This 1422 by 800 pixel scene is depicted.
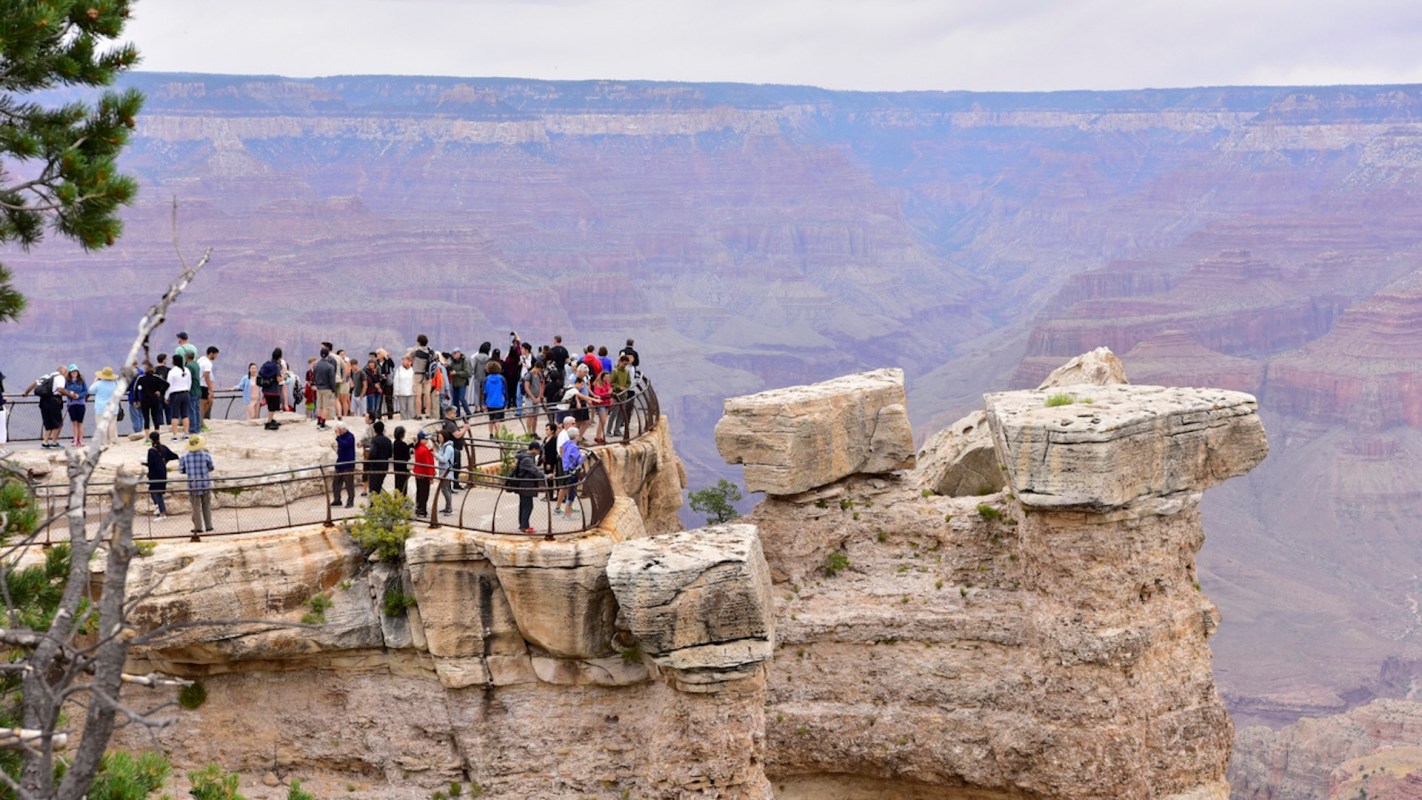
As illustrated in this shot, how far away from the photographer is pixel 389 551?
1112 inches

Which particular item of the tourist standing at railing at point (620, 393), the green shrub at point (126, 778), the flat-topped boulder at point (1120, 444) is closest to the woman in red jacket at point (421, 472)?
the tourist standing at railing at point (620, 393)

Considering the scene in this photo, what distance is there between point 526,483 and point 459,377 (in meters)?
8.92

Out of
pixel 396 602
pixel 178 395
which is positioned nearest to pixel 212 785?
pixel 396 602

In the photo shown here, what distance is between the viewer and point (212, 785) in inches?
850

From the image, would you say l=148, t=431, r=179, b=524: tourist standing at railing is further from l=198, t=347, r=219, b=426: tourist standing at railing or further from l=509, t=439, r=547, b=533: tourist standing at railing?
l=509, t=439, r=547, b=533: tourist standing at railing

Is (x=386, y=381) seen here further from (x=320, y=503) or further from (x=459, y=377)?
(x=320, y=503)

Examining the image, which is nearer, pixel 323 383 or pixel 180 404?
Answer: pixel 180 404

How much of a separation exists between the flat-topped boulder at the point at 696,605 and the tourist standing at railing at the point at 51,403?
13.4 meters

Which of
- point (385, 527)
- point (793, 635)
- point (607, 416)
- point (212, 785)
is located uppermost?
point (607, 416)

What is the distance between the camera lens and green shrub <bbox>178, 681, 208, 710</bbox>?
28.4 metres

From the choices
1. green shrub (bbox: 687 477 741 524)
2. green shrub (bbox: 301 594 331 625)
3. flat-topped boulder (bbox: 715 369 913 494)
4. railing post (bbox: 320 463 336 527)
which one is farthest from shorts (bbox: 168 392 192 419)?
green shrub (bbox: 687 477 741 524)

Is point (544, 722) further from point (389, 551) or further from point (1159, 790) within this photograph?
point (1159, 790)

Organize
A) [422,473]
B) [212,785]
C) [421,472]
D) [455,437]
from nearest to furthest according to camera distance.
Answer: [212,785]
[422,473]
[421,472]
[455,437]

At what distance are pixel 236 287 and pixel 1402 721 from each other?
13074 cm
